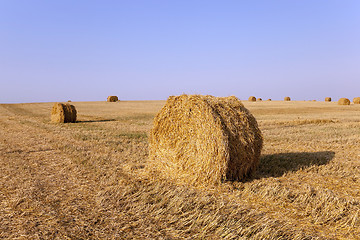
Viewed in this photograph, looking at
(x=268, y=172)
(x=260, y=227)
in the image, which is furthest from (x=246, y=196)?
(x=268, y=172)

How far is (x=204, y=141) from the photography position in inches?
256

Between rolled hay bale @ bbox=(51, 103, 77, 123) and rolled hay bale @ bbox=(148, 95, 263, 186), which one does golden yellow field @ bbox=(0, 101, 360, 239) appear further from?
rolled hay bale @ bbox=(51, 103, 77, 123)

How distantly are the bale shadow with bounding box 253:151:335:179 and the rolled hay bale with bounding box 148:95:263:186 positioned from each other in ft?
1.70

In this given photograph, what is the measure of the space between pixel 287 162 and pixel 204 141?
313 centimetres

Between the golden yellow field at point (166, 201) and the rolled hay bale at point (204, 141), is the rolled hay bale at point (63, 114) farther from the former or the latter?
the rolled hay bale at point (204, 141)

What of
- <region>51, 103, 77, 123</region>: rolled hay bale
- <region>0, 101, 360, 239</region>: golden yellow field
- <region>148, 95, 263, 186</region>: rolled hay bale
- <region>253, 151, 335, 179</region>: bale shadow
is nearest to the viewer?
<region>0, 101, 360, 239</region>: golden yellow field

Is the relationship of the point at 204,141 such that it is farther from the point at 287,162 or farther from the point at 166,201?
the point at 287,162

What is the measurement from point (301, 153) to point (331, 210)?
15.6ft

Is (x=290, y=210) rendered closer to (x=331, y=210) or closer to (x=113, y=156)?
(x=331, y=210)

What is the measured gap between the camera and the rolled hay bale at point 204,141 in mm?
6312

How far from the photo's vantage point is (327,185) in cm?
616

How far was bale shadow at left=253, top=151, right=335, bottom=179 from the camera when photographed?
7.28 meters

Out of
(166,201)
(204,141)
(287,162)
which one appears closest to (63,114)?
(204,141)

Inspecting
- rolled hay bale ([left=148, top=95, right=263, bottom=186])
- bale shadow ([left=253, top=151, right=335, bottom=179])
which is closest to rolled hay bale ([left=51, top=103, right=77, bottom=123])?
rolled hay bale ([left=148, top=95, right=263, bottom=186])
